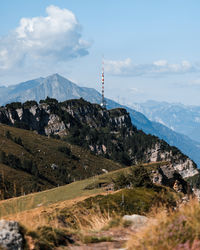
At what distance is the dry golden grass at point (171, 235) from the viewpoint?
7.36 meters

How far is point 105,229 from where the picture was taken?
1105 cm

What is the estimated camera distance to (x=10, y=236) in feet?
26.6

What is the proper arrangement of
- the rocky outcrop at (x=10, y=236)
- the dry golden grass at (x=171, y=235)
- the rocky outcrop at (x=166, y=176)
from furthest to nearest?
the rocky outcrop at (x=166, y=176) → the rocky outcrop at (x=10, y=236) → the dry golden grass at (x=171, y=235)

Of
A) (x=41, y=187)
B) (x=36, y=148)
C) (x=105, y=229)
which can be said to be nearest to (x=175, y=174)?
(x=41, y=187)

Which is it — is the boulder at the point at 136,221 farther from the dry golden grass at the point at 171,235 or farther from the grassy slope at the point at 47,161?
the grassy slope at the point at 47,161

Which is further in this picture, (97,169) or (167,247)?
(97,169)

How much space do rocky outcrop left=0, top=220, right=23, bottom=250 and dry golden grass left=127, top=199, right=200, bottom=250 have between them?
268 centimetres

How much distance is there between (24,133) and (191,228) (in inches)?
7701

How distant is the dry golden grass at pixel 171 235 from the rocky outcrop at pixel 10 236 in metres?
2.68

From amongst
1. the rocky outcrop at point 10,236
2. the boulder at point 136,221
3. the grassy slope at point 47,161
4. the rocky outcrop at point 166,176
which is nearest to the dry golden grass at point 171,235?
the boulder at point 136,221

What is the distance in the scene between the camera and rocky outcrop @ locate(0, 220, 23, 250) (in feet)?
26.0

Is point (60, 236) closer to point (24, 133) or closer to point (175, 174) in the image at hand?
point (175, 174)

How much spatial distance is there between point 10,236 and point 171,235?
3.84 meters

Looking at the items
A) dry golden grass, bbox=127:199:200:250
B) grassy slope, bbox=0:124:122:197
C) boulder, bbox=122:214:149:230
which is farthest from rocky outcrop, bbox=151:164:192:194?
dry golden grass, bbox=127:199:200:250
